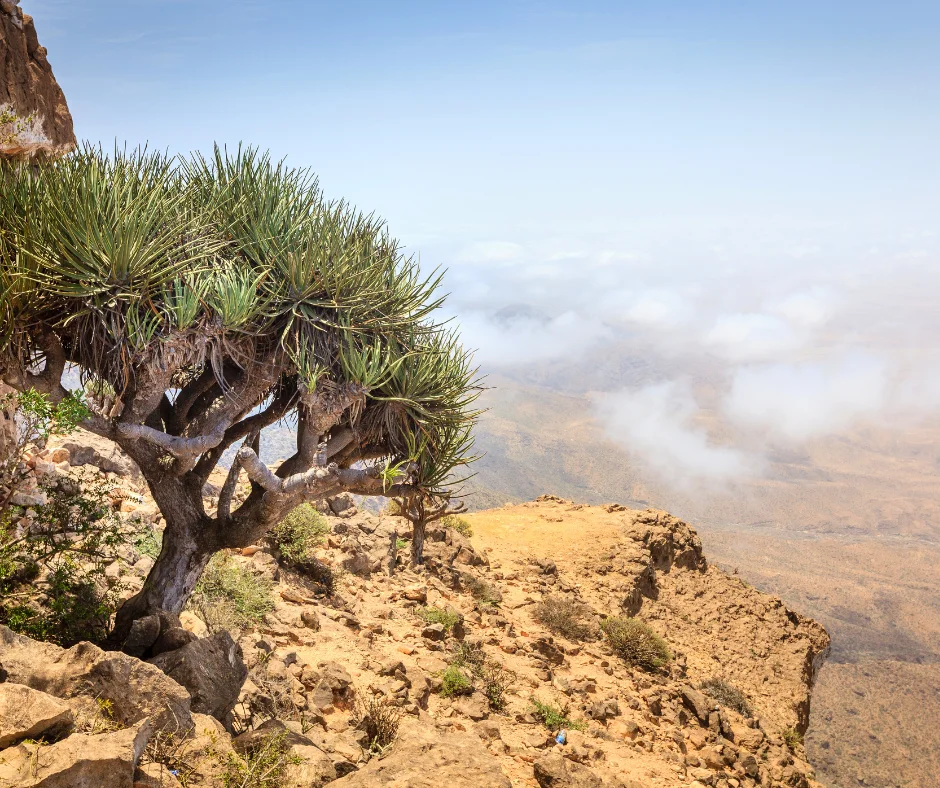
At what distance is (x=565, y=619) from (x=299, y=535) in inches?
229

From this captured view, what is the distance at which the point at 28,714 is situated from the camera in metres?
4.35

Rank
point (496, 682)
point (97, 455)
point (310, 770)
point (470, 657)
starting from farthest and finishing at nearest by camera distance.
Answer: point (97, 455), point (470, 657), point (496, 682), point (310, 770)

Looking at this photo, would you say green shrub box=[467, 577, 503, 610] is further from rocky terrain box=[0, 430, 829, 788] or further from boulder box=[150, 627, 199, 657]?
boulder box=[150, 627, 199, 657]

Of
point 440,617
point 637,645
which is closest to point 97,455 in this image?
point 440,617

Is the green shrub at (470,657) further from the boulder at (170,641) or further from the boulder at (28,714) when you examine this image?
the boulder at (28,714)

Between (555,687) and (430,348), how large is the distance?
6615 mm

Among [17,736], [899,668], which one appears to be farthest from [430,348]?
[899,668]

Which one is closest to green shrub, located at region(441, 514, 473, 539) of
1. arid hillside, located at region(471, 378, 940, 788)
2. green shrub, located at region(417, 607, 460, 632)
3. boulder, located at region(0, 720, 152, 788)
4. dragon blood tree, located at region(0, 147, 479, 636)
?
arid hillside, located at region(471, 378, 940, 788)

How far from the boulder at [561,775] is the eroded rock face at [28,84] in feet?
32.9

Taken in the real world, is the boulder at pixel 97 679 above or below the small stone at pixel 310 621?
above

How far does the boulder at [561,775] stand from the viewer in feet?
24.9

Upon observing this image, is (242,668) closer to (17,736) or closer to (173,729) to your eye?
Result: (173,729)

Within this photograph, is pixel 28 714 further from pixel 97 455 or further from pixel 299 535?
pixel 97 455

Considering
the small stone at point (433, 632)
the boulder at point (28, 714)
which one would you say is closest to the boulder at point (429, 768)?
the boulder at point (28, 714)
